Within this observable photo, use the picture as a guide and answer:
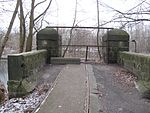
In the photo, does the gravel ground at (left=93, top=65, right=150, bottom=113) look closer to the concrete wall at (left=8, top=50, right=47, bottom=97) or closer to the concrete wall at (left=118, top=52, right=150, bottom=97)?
the concrete wall at (left=118, top=52, right=150, bottom=97)

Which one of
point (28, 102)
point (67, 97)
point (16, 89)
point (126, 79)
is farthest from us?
point (126, 79)

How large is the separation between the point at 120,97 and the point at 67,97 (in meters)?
1.50

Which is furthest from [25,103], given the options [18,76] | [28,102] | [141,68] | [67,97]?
[141,68]

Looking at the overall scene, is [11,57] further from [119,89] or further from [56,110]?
[119,89]

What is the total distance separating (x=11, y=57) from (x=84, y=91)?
2395mm

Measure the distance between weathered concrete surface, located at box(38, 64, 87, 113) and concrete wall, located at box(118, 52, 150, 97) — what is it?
1.66 metres

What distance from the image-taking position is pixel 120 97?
664 cm

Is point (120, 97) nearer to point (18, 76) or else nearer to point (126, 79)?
point (126, 79)

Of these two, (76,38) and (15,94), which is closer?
(15,94)

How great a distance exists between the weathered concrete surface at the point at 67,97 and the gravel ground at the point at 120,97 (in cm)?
48

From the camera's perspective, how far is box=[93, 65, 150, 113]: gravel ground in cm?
557

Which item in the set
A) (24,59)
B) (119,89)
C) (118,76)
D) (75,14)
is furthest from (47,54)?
(75,14)

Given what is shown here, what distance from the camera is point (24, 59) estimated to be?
777cm

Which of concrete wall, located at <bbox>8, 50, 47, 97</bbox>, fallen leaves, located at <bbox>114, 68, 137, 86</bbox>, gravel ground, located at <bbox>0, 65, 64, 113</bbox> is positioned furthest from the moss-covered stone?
fallen leaves, located at <bbox>114, 68, 137, 86</bbox>
